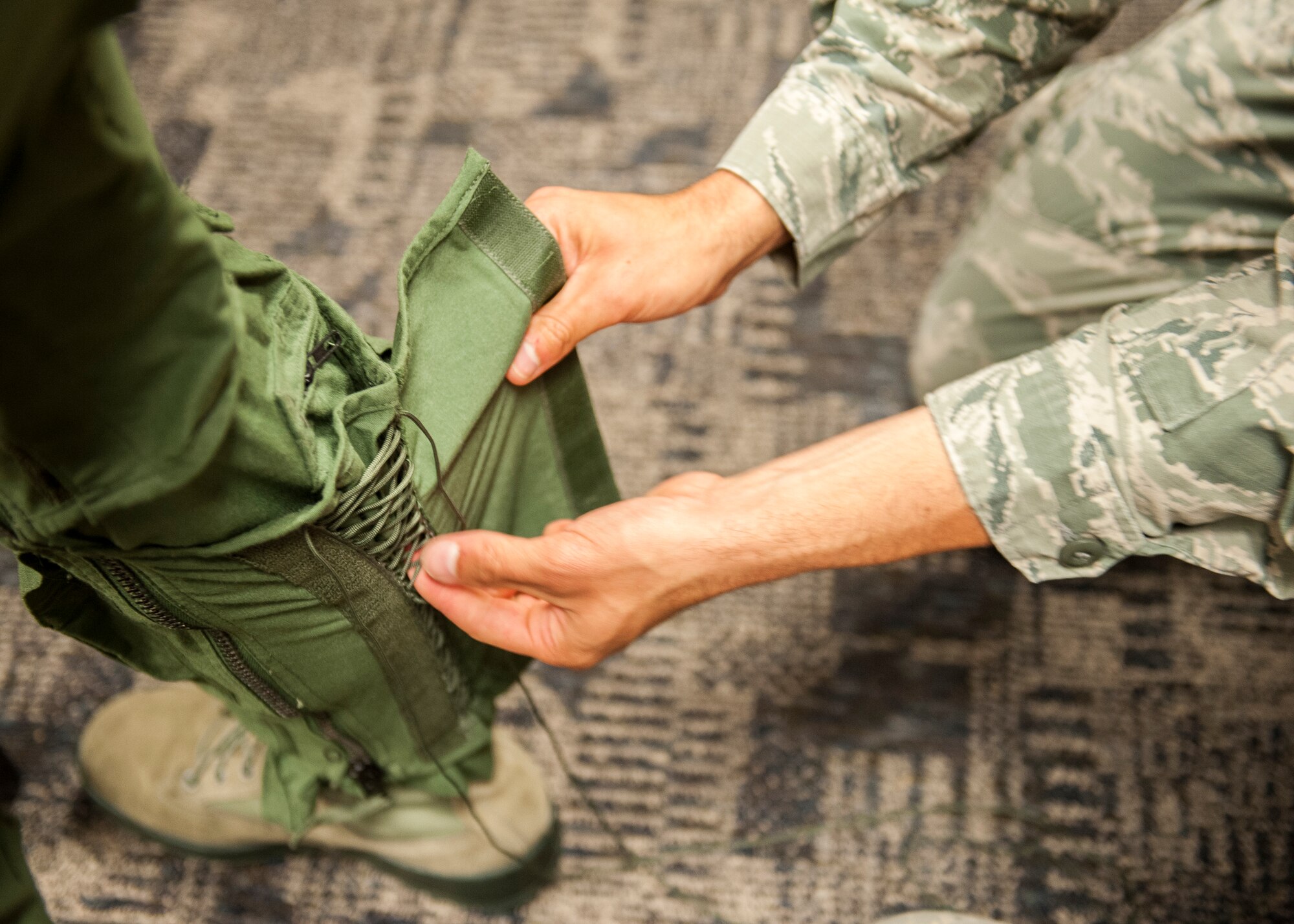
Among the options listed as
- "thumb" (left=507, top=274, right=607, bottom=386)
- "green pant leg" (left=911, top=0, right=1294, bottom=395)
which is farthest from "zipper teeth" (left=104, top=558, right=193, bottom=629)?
"green pant leg" (left=911, top=0, right=1294, bottom=395)

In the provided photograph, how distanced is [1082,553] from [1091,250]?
412 millimetres

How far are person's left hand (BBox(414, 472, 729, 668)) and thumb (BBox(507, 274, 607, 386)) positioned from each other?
0.11 meters

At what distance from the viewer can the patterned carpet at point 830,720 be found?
0.97 metres

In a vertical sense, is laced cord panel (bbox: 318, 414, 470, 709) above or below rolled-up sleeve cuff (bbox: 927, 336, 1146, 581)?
above

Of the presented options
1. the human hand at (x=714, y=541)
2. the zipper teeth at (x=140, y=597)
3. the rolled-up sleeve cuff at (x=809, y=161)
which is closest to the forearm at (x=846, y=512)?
the human hand at (x=714, y=541)

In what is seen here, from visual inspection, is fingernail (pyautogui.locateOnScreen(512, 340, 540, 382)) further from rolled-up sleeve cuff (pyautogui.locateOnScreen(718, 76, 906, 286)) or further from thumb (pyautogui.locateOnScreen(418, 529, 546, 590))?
rolled-up sleeve cuff (pyautogui.locateOnScreen(718, 76, 906, 286))

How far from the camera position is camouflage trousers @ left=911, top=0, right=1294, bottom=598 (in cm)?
61

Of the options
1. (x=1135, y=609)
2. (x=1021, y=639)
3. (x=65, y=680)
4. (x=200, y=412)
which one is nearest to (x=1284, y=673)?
(x=1135, y=609)

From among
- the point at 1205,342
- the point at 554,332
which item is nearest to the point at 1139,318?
the point at 1205,342

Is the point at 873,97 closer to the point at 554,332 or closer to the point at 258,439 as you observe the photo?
the point at 554,332

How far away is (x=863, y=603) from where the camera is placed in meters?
1.11

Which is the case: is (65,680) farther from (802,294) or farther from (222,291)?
(802,294)

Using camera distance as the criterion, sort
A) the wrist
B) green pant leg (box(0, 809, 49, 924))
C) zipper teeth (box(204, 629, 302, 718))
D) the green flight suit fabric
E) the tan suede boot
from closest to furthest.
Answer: the green flight suit fabric, green pant leg (box(0, 809, 49, 924)), zipper teeth (box(204, 629, 302, 718)), the wrist, the tan suede boot

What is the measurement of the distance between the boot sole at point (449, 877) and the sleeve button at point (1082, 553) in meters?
0.55
